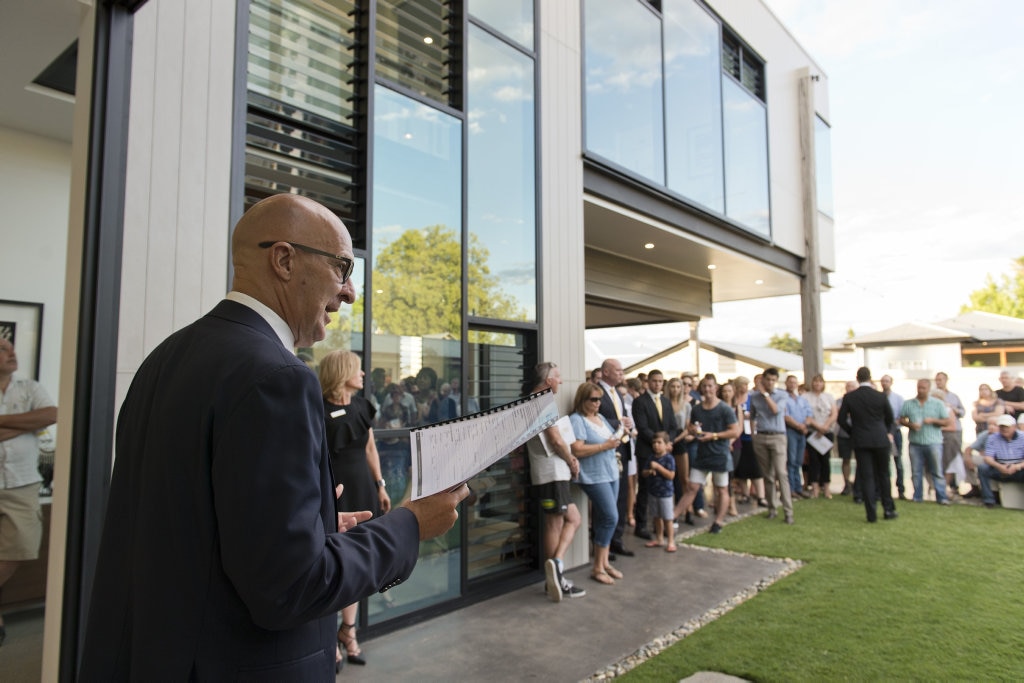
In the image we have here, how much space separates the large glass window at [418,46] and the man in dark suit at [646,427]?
388 centimetres

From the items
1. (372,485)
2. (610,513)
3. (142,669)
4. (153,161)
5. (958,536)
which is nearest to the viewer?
(142,669)

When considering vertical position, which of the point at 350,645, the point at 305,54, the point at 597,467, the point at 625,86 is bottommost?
the point at 350,645

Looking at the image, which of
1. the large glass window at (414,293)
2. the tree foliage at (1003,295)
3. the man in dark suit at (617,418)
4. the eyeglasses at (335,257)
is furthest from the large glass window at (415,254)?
the tree foliage at (1003,295)

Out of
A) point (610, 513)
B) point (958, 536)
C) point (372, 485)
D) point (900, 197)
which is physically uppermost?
point (900, 197)

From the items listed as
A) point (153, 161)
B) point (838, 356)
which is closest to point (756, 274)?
point (153, 161)

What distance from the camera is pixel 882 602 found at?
4.84m

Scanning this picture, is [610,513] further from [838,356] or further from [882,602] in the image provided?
[838,356]

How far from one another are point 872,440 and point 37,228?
9.00 meters

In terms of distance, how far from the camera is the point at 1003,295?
36.8 m

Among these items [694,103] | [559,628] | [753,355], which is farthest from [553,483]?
[753,355]

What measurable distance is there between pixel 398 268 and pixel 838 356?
53040 millimetres

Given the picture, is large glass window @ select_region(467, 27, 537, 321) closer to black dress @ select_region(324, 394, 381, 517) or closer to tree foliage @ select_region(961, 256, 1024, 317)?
black dress @ select_region(324, 394, 381, 517)

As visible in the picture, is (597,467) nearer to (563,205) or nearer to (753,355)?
(563,205)

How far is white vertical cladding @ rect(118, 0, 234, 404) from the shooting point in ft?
10.1
